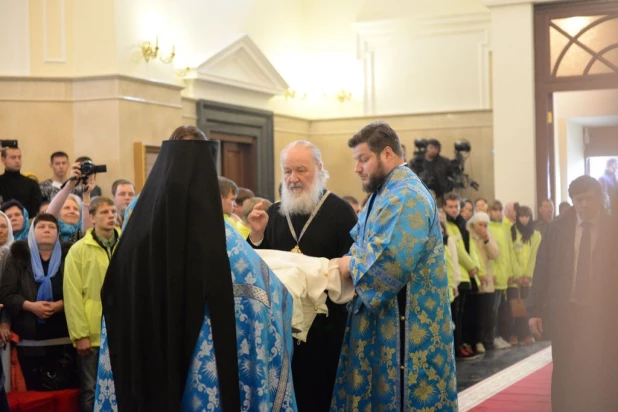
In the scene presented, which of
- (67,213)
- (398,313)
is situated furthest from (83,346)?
(398,313)

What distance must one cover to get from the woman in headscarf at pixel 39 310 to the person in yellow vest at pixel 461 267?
14.5 feet

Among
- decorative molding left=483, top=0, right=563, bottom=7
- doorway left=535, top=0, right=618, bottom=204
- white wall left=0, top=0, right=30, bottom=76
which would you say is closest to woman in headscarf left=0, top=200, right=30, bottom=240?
white wall left=0, top=0, right=30, bottom=76

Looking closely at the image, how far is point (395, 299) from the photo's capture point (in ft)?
12.6

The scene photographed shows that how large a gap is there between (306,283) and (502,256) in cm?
656

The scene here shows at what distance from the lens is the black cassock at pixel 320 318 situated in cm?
429

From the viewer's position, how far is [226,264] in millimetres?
3168

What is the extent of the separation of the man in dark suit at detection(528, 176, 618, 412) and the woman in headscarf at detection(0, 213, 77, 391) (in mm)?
3405

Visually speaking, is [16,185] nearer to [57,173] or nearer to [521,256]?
[57,173]

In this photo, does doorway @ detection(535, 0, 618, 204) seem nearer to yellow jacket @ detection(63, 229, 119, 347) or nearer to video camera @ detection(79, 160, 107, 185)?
video camera @ detection(79, 160, 107, 185)

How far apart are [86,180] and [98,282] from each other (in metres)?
1.48

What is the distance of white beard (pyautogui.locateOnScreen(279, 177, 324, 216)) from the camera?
4469 millimetres

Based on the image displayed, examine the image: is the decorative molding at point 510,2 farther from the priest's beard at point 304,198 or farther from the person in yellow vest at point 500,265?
the priest's beard at point 304,198

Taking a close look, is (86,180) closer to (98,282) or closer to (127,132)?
(98,282)

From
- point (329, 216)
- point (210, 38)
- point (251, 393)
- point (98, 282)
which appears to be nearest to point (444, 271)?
point (329, 216)
